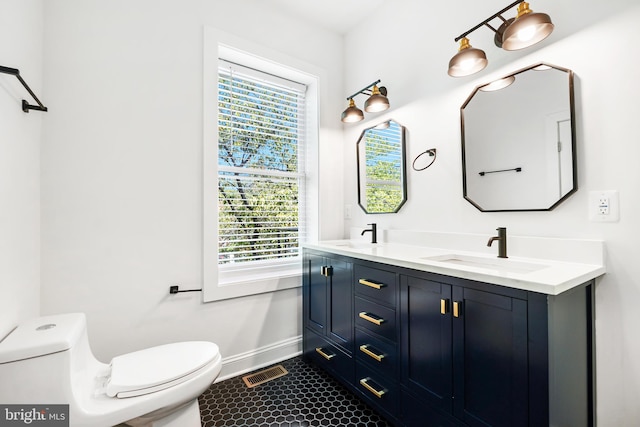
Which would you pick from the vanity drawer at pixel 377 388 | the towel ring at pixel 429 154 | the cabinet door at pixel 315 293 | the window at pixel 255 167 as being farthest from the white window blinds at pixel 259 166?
the vanity drawer at pixel 377 388

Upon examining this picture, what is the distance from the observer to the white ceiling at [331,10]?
89.1 inches

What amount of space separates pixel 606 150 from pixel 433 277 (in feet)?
3.06

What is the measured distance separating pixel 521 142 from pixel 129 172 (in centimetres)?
222

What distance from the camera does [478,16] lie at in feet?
5.55

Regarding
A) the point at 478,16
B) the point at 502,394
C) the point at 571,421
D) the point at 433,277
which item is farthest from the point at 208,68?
the point at 571,421

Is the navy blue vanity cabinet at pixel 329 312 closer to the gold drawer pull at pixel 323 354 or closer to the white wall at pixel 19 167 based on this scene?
the gold drawer pull at pixel 323 354

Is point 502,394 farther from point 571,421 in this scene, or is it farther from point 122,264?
point 122,264

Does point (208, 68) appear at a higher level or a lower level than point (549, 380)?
higher

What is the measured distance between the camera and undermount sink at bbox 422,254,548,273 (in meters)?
1.38

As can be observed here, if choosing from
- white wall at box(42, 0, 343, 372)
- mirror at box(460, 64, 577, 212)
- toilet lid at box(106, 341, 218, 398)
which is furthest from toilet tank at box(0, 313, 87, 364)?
mirror at box(460, 64, 577, 212)

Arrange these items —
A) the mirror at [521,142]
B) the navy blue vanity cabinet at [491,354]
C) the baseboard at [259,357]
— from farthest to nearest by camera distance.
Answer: the baseboard at [259,357] → the mirror at [521,142] → the navy blue vanity cabinet at [491,354]

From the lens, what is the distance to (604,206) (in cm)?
125

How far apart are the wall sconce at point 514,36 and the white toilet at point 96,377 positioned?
1.97 m

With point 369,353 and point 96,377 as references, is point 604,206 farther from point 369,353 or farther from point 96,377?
point 96,377
